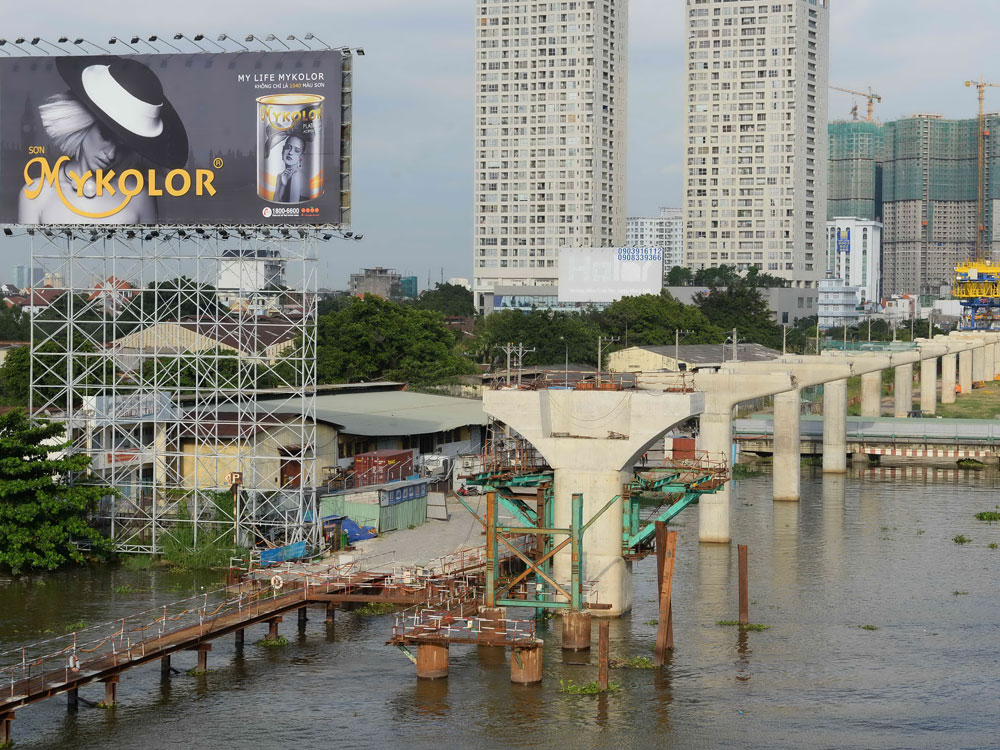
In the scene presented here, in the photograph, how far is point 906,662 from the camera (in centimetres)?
3547

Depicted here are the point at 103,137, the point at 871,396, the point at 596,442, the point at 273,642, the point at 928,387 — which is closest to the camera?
the point at 273,642

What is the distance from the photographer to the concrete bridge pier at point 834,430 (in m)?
76.7

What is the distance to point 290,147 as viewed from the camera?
1826 inches

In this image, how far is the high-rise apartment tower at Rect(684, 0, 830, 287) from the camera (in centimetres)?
18950

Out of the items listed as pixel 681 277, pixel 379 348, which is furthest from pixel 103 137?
pixel 681 277

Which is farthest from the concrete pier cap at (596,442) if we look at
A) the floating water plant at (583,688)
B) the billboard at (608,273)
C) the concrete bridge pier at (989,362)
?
the billboard at (608,273)

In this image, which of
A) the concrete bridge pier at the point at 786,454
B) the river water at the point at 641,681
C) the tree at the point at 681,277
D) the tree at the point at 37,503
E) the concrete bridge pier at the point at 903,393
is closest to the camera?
the river water at the point at 641,681

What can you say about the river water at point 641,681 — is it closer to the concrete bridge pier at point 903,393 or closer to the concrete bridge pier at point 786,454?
the concrete bridge pier at point 786,454

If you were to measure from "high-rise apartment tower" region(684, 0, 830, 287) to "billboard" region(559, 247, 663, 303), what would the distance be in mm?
43748

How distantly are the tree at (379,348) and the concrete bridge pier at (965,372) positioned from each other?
5148cm

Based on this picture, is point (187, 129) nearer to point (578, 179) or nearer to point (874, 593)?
point (874, 593)

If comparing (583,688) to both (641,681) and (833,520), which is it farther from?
(833,520)

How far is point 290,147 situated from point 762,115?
154227mm

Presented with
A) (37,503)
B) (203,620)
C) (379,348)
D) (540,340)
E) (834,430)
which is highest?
(540,340)
